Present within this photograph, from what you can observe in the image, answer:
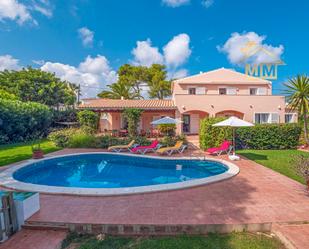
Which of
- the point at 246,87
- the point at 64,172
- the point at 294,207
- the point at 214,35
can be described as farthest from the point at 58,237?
the point at 214,35

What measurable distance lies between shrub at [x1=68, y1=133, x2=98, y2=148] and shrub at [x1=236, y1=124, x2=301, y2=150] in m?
13.7

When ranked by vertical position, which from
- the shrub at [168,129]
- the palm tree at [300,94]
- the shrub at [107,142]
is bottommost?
the shrub at [107,142]

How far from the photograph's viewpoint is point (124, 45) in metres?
31.9

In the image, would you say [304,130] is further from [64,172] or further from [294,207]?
[64,172]

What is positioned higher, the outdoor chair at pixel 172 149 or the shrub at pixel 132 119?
the shrub at pixel 132 119

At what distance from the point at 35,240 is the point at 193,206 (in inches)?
184

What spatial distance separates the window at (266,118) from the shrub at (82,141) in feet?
66.5

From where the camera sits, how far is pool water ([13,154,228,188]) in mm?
11055

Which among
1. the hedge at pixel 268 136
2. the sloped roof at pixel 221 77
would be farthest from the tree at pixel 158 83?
the hedge at pixel 268 136

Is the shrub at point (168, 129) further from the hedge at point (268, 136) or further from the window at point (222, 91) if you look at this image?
the window at point (222, 91)

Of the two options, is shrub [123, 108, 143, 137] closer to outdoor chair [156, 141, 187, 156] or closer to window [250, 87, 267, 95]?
outdoor chair [156, 141, 187, 156]

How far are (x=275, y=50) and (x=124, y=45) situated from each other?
25.2 meters

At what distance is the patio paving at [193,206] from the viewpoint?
222 inches


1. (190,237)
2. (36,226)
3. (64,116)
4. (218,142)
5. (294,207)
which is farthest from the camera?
(64,116)
